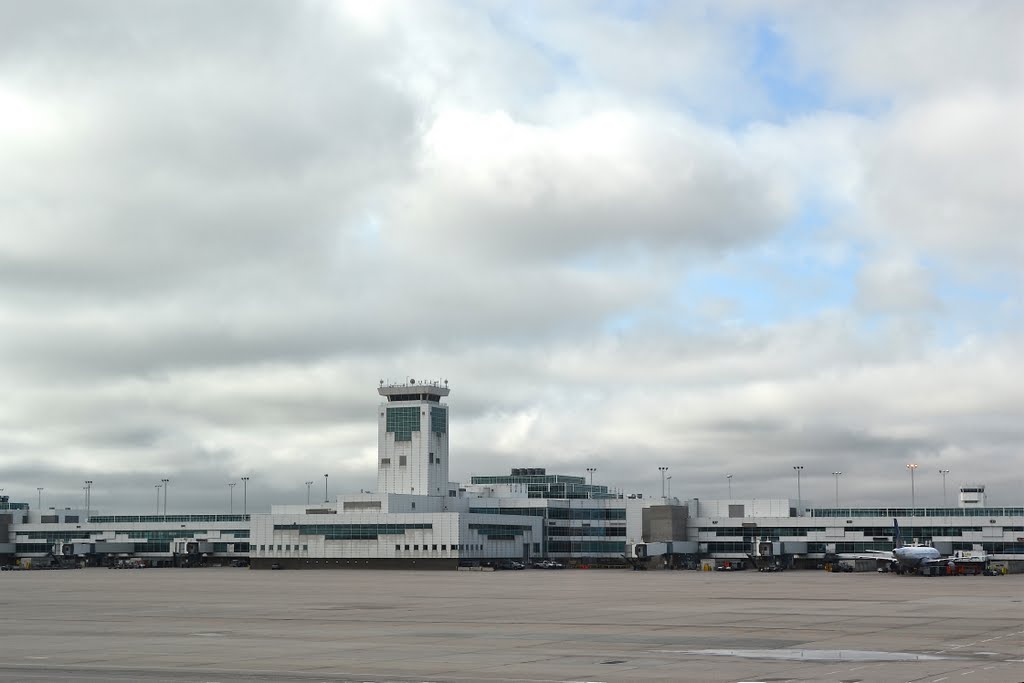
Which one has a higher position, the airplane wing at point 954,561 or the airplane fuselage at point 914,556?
the airplane fuselage at point 914,556

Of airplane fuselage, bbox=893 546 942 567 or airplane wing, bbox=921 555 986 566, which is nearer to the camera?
airplane wing, bbox=921 555 986 566

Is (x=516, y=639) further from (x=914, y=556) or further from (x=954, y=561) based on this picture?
(x=954, y=561)

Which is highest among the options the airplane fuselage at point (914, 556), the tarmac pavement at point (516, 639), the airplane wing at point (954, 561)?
the tarmac pavement at point (516, 639)

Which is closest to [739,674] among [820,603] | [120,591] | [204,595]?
[820,603]

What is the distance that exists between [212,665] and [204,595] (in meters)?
64.6

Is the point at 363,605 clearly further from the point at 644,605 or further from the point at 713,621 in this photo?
the point at 713,621

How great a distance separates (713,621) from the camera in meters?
66.8

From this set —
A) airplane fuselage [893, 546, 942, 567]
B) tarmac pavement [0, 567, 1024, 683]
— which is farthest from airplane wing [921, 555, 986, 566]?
tarmac pavement [0, 567, 1024, 683]

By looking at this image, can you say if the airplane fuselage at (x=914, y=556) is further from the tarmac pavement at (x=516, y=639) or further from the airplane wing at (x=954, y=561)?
the tarmac pavement at (x=516, y=639)

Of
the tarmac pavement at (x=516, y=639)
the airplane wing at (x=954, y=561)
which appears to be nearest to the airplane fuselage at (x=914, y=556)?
the airplane wing at (x=954, y=561)

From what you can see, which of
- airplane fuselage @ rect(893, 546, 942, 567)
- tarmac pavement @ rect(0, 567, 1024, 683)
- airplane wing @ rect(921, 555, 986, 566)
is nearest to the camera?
tarmac pavement @ rect(0, 567, 1024, 683)

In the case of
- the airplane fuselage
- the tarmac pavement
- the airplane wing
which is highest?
the tarmac pavement

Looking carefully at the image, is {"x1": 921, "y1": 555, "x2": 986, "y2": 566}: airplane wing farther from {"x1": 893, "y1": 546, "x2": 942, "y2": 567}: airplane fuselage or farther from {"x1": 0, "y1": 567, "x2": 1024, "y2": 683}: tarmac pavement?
{"x1": 0, "y1": 567, "x2": 1024, "y2": 683}: tarmac pavement

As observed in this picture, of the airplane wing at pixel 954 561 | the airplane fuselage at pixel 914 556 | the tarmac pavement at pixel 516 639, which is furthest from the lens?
Result: the airplane fuselage at pixel 914 556
